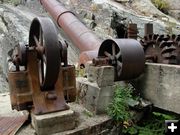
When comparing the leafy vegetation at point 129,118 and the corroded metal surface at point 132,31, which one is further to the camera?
the corroded metal surface at point 132,31

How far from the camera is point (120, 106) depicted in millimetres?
4266

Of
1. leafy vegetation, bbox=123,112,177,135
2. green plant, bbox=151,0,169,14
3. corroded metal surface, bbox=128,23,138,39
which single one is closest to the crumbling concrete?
leafy vegetation, bbox=123,112,177,135

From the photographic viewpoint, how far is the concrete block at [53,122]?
140 inches

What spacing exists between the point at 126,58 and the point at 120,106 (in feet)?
2.09

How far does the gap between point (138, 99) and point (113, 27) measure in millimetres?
5153

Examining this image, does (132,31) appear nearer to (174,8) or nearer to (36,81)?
(36,81)

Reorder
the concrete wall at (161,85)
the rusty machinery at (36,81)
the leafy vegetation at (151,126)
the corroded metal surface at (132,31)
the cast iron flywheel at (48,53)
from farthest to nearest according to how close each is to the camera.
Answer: the corroded metal surface at (132,31) → the leafy vegetation at (151,126) → the concrete wall at (161,85) → the rusty machinery at (36,81) → the cast iron flywheel at (48,53)

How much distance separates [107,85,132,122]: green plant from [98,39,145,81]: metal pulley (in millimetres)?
241

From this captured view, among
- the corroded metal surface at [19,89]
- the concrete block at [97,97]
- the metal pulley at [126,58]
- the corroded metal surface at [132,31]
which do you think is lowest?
the concrete block at [97,97]

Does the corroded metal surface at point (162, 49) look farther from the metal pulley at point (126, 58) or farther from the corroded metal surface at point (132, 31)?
the metal pulley at point (126, 58)

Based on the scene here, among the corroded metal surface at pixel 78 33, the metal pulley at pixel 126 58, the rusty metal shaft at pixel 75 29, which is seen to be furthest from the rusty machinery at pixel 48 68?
the rusty metal shaft at pixel 75 29

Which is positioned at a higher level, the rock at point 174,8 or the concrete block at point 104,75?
the rock at point 174,8

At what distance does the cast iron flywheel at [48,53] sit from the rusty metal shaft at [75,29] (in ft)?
7.43

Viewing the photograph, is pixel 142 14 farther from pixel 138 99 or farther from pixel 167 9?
pixel 138 99
